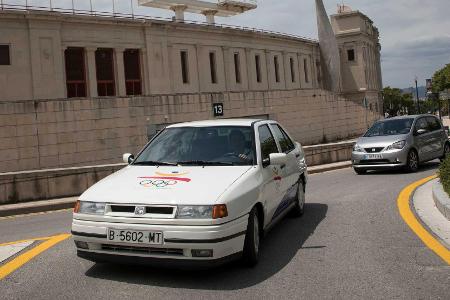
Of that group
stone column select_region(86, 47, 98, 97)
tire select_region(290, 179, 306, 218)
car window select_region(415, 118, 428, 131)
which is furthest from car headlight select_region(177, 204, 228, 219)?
stone column select_region(86, 47, 98, 97)

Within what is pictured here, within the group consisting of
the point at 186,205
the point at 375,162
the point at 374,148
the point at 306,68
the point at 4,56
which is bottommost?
the point at 375,162

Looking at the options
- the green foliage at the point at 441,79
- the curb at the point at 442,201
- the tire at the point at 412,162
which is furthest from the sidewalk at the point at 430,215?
the green foliage at the point at 441,79

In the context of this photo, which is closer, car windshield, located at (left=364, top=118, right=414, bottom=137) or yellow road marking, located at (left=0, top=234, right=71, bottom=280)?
yellow road marking, located at (left=0, top=234, right=71, bottom=280)

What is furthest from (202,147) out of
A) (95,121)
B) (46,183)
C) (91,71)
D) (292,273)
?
(91,71)

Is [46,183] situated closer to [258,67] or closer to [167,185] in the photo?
[167,185]

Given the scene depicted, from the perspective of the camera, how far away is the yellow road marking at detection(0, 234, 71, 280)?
5.80 metres

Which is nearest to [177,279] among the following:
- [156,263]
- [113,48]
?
[156,263]

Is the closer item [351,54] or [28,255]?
[28,255]

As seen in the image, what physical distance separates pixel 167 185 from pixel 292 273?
1.54 metres

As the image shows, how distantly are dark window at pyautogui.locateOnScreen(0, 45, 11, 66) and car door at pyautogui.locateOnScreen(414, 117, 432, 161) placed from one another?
1335 inches

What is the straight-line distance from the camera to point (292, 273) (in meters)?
5.37

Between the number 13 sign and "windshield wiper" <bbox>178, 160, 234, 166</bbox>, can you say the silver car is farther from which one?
the number 13 sign

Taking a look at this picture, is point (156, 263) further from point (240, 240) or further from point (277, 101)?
point (277, 101)

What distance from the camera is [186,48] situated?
2115 inches
